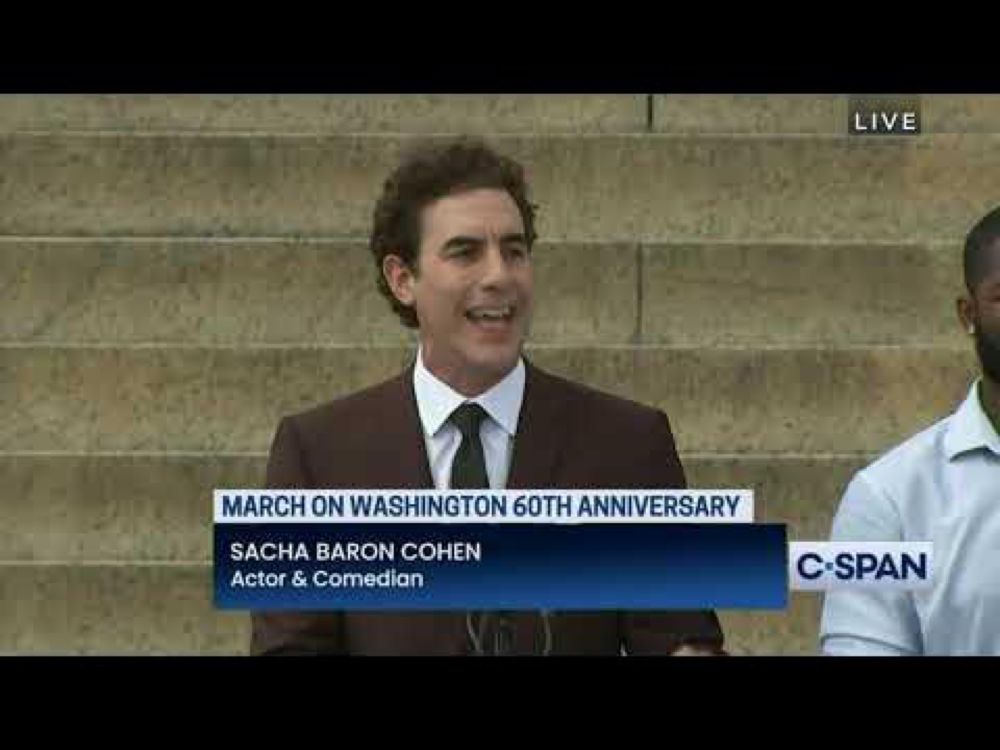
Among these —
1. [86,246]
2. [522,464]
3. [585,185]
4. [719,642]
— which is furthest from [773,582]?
[86,246]

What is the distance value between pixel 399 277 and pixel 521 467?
0.55 metres

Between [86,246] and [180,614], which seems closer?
[180,614]

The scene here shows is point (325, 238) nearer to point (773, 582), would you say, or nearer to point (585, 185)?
point (585, 185)

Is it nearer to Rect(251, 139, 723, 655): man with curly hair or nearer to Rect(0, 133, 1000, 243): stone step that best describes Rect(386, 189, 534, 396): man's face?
Rect(251, 139, 723, 655): man with curly hair

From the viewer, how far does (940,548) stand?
538 cm

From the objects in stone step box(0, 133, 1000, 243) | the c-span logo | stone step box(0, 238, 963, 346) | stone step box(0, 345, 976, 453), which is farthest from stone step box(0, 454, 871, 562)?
the c-span logo

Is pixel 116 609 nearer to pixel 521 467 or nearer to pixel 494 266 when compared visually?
pixel 521 467

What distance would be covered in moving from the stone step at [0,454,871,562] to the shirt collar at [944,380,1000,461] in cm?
99

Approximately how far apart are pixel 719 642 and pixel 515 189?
113cm

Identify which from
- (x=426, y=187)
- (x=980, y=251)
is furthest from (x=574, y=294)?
(x=980, y=251)

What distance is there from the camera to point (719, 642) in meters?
5.58

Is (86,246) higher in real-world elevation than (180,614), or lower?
higher
